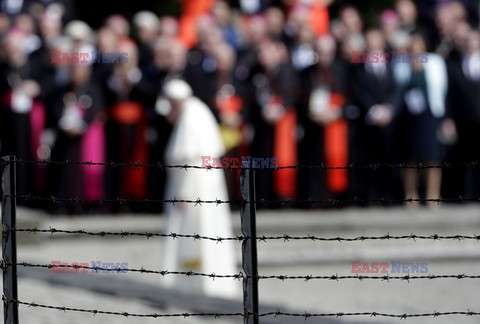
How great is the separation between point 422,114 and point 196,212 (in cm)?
577

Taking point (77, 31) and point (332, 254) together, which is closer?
point (332, 254)

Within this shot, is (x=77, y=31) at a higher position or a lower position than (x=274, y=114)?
higher

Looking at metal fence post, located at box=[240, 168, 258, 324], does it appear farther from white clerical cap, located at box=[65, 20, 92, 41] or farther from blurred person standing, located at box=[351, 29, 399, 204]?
blurred person standing, located at box=[351, 29, 399, 204]

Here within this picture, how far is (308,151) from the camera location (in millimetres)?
18234

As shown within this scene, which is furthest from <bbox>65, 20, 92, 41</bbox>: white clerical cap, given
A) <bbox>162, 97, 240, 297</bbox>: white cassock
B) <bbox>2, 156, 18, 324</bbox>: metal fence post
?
<bbox>2, 156, 18, 324</bbox>: metal fence post

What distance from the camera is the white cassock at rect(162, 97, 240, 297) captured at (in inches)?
500

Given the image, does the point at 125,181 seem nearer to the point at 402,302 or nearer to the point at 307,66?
the point at 307,66

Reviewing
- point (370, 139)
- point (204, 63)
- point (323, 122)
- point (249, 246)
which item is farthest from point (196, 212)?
point (249, 246)

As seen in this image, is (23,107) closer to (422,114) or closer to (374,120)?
(374,120)

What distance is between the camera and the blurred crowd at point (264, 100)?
58.0 feet

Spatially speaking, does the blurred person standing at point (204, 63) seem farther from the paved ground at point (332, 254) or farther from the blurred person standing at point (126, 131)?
the paved ground at point (332, 254)

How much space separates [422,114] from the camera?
59.6 feet

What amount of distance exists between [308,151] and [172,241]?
17.4 feet

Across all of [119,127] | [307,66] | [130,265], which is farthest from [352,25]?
[130,265]
